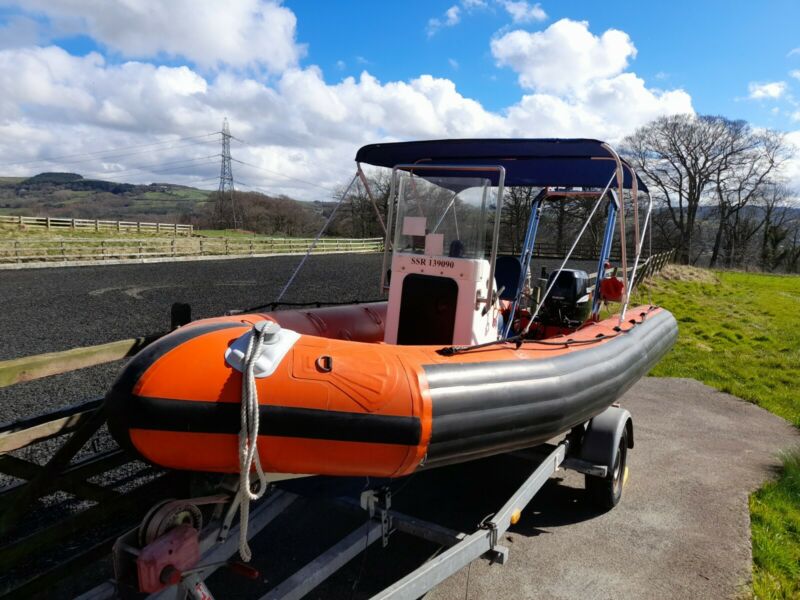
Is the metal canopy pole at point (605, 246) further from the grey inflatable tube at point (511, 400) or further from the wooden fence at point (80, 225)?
the wooden fence at point (80, 225)

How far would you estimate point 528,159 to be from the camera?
4.20 m

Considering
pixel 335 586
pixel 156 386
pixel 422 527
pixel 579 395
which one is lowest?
pixel 335 586

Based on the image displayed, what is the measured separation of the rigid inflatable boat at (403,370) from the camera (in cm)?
213

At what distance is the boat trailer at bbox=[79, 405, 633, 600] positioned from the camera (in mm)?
2061

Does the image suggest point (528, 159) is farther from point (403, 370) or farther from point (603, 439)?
point (403, 370)

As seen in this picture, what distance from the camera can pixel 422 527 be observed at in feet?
9.12

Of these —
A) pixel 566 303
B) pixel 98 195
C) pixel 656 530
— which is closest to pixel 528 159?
pixel 566 303

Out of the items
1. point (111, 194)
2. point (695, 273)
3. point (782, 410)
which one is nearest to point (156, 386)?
point (782, 410)

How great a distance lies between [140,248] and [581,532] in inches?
835

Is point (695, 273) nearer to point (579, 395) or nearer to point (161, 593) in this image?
point (579, 395)

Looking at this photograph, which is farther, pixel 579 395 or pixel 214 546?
pixel 579 395

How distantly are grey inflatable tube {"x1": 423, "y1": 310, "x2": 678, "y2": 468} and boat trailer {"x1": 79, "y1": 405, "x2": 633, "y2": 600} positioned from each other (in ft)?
1.27

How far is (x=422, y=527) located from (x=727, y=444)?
3644 mm

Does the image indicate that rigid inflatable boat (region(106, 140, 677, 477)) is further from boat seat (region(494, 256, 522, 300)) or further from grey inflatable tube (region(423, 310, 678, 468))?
boat seat (region(494, 256, 522, 300))
